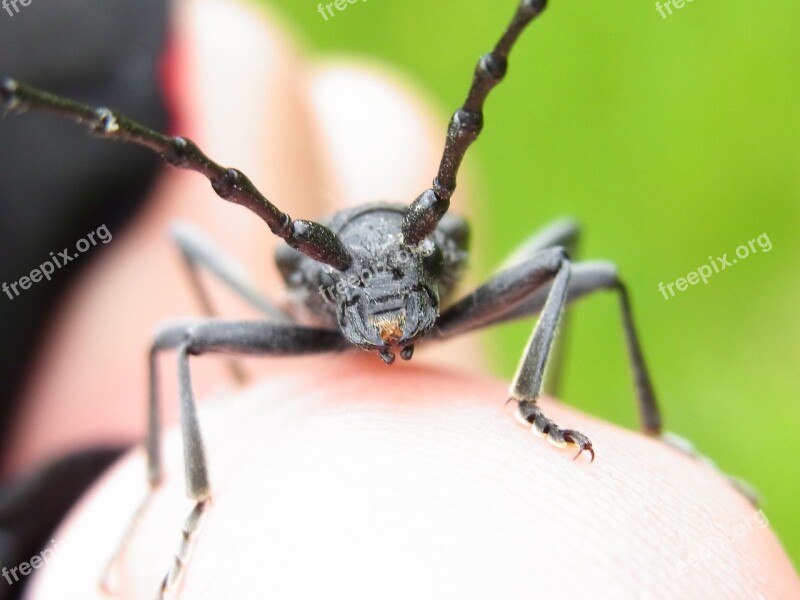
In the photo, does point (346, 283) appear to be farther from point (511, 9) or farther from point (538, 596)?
point (511, 9)

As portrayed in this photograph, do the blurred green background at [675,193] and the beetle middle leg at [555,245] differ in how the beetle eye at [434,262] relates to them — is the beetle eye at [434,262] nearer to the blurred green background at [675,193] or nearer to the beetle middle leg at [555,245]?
the beetle middle leg at [555,245]

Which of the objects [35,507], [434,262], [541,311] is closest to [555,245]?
[541,311]

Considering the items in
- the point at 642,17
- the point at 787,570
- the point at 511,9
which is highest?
the point at 511,9

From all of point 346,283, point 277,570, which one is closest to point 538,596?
point 277,570

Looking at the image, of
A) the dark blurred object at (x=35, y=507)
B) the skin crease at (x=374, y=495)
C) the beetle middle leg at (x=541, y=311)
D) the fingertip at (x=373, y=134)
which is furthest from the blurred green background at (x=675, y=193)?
the dark blurred object at (x=35, y=507)

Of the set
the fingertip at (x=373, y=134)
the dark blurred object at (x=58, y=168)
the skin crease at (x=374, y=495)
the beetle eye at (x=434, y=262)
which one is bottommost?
the skin crease at (x=374, y=495)

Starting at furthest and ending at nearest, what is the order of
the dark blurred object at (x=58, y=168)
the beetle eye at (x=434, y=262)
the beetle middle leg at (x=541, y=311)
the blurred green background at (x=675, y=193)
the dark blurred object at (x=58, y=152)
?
the blurred green background at (x=675, y=193), the dark blurred object at (x=58, y=152), the dark blurred object at (x=58, y=168), the beetle eye at (x=434, y=262), the beetle middle leg at (x=541, y=311)
